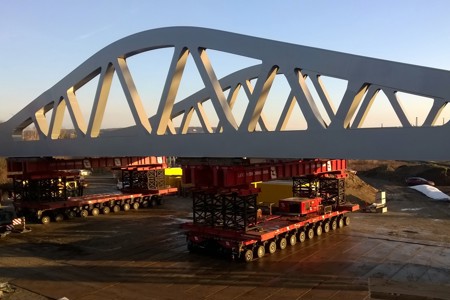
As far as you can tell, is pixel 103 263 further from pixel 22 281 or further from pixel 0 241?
pixel 0 241

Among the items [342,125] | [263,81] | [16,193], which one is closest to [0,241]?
[16,193]

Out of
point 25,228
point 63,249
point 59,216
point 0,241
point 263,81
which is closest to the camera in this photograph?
point 263,81

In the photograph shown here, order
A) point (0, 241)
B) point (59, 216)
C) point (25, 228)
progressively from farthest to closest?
point (59, 216) → point (25, 228) → point (0, 241)

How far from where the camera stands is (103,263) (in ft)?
59.4

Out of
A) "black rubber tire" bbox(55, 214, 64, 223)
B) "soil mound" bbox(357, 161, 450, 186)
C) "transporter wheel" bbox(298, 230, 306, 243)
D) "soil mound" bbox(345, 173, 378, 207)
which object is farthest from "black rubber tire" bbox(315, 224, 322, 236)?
"soil mound" bbox(357, 161, 450, 186)

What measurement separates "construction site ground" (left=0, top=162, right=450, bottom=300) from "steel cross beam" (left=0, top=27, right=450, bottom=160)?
15.4ft

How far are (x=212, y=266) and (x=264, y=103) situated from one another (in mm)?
7336

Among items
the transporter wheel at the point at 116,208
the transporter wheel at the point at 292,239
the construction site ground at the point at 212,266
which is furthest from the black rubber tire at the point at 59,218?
the transporter wheel at the point at 292,239

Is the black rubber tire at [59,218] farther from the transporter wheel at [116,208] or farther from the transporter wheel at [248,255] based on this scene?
the transporter wheel at [248,255]

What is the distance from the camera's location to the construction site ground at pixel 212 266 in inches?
559

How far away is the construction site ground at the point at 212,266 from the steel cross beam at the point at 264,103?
184 inches

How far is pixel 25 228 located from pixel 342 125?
70.8ft

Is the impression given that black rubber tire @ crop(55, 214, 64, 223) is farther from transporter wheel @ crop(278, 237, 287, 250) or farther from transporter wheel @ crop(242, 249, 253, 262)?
transporter wheel @ crop(278, 237, 287, 250)

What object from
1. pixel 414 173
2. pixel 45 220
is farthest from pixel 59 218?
pixel 414 173
